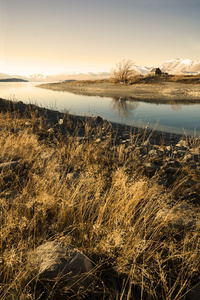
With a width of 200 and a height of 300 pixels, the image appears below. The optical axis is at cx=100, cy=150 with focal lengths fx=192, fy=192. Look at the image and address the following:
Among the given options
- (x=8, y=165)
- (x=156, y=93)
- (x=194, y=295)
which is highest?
(x=156, y=93)

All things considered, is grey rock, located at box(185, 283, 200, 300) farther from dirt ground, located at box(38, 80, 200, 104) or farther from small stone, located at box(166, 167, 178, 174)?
dirt ground, located at box(38, 80, 200, 104)

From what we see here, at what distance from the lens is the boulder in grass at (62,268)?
162 cm

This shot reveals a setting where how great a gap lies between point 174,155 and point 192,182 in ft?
4.63

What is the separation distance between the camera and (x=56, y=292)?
62.8 inches

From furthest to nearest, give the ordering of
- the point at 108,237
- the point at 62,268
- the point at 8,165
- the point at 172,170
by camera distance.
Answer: the point at 172,170
the point at 8,165
the point at 108,237
the point at 62,268

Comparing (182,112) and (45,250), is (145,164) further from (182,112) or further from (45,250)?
(182,112)

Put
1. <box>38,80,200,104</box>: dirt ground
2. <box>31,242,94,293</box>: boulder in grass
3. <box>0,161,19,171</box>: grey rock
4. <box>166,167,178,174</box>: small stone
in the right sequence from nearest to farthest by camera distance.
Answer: <box>31,242,94,293</box>: boulder in grass < <box>0,161,19,171</box>: grey rock < <box>166,167,178,174</box>: small stone < <box>38,80,200,104</box>: dirt ground

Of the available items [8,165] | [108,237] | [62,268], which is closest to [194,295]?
[108,237]

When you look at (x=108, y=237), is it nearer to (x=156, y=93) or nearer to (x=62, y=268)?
(x=62, y=268)

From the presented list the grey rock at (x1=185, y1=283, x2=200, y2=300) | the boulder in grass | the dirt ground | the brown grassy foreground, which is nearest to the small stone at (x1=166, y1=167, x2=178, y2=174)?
the brown grassy foreground

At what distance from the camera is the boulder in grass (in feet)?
5.30

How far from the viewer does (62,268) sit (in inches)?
66.6

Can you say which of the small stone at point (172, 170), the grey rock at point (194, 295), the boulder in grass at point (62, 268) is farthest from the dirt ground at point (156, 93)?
the boulder in grass at point (62, 268)

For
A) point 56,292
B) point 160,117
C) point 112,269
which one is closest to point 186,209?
point 112,269
